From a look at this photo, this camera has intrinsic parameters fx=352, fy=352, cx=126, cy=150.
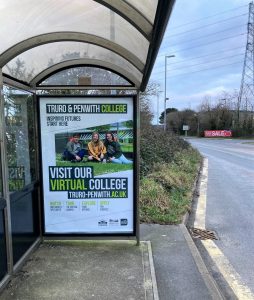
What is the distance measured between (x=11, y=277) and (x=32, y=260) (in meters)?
0.52

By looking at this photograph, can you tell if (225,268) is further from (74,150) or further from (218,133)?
(218,133)

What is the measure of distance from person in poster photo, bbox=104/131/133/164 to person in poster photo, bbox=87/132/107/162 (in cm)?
7

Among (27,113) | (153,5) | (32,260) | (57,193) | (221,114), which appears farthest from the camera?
(221,114)

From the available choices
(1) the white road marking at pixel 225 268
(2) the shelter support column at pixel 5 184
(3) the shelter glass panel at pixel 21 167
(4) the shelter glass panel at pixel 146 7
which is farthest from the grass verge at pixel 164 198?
(4) the shelter glass panel at pixel 146 7

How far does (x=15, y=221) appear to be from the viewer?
4.03m

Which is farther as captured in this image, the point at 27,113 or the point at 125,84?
the point at 125,84

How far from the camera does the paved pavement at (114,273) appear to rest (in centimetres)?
349

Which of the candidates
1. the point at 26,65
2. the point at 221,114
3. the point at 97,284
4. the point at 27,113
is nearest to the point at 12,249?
the point at 97,284

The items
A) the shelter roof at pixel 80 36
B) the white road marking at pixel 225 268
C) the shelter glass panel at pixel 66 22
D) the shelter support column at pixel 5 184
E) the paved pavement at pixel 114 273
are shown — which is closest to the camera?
the shelter roof at pixel 80 36

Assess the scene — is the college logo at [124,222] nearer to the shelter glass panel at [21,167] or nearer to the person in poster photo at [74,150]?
the person in poster photo at [74,150]

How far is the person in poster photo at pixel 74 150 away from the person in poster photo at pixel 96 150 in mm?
110

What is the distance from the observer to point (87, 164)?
15.9 ft

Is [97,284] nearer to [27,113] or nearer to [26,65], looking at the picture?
[27,113]

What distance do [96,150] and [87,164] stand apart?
0.75ft
